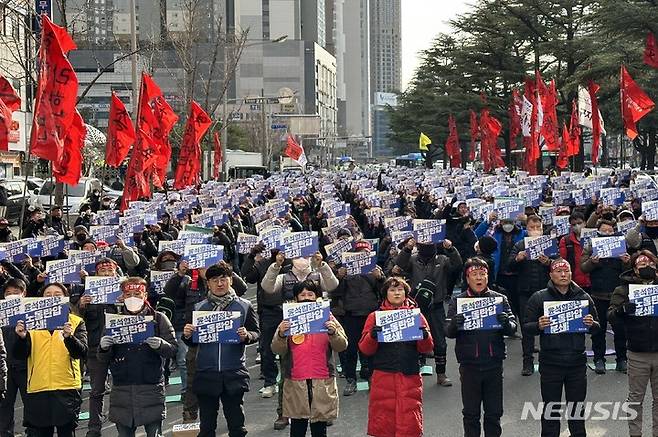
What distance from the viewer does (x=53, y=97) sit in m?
14.0

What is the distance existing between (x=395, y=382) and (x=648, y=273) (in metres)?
2.43

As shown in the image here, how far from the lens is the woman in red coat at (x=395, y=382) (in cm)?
702

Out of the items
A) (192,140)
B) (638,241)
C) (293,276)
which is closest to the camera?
(293,276)

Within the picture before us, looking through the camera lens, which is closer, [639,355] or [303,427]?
[303,427]

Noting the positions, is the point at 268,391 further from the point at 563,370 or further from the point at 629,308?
the point at 629,308

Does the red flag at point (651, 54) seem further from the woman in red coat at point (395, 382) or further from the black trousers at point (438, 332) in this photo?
the woman in red coat at point (395, 382)

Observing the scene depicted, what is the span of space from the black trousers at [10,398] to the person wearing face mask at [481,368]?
3570 millimetres

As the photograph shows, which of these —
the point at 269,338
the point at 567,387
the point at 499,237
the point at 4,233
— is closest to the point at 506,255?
the point at 499,237

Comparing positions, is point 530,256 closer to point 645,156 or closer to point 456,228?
point 456,228

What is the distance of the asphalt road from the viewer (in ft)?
27.5

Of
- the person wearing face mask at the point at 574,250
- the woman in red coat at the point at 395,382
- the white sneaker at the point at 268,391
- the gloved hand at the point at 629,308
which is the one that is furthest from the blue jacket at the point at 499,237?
the woman in red coat at the point at 395,382

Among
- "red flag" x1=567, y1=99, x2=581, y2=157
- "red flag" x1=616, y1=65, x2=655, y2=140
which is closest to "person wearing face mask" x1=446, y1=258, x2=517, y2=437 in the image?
"red flag" x1=616, y1=65, x2=655, y2=140

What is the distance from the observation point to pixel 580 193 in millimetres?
18297

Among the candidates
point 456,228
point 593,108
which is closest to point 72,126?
point 456,228
